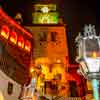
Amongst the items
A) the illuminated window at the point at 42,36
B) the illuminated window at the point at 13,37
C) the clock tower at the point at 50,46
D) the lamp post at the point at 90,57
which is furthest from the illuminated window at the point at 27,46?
the lamp post at the point at 90,57

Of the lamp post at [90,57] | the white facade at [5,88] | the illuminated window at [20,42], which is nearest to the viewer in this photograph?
the lamp post at [90,57]

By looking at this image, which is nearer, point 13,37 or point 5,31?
point 5,31

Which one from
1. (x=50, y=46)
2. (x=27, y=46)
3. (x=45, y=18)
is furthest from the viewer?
(x=45, y=18)

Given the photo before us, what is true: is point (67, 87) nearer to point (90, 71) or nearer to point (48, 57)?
point (48, 57)

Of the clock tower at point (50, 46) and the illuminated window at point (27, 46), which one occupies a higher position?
the clock tower at point (50, 46)

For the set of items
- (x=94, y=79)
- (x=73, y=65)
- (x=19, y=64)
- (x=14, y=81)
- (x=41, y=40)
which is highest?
(x=41, y=40)

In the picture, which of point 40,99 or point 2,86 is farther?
point 40,99

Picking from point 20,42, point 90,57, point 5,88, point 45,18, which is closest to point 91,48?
point 90,57

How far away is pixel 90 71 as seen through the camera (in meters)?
5.14

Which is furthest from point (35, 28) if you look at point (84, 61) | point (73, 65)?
point (84, 61)

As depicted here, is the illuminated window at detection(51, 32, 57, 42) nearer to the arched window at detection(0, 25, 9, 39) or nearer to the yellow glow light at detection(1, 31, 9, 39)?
the arched window at detection(0, 25, 9, 39)

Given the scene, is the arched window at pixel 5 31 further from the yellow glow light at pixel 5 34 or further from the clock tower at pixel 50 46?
the clock tower at pixel 50 46

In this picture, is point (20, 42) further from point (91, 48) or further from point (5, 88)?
point (91, 48)

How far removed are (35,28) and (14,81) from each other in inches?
679
